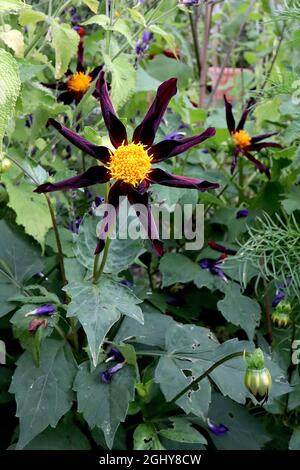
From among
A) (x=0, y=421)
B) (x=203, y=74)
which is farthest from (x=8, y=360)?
(x=203, y=74)

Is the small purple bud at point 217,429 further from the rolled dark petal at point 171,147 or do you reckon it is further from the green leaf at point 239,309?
the rolled dark petal at point 171,147

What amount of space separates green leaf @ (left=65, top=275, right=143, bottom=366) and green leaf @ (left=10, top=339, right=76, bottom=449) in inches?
4.2

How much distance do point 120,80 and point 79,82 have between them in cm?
14

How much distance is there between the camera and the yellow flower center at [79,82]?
886 millimetres

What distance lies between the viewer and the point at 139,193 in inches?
25.2

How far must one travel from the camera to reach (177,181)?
25.0 inches

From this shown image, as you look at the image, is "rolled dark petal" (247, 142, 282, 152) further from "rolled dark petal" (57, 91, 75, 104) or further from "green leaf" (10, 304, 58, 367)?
"green leaf" (10, 304, 58, 367)

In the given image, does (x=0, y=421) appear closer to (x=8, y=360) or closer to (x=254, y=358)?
(x=8, y=360)

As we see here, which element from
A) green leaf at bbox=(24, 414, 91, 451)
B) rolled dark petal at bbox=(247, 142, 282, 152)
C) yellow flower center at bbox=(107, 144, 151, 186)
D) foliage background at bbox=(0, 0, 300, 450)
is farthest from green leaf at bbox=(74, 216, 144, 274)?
rolled dark petal at bbox=(247, 142, 282, 152)

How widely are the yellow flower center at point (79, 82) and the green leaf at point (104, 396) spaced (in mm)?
394

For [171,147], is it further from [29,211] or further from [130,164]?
[29,211]

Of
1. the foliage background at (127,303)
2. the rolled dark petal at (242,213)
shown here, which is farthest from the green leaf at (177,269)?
the rolled dark petal at (242,213)

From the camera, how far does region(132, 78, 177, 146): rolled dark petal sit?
628 mm
